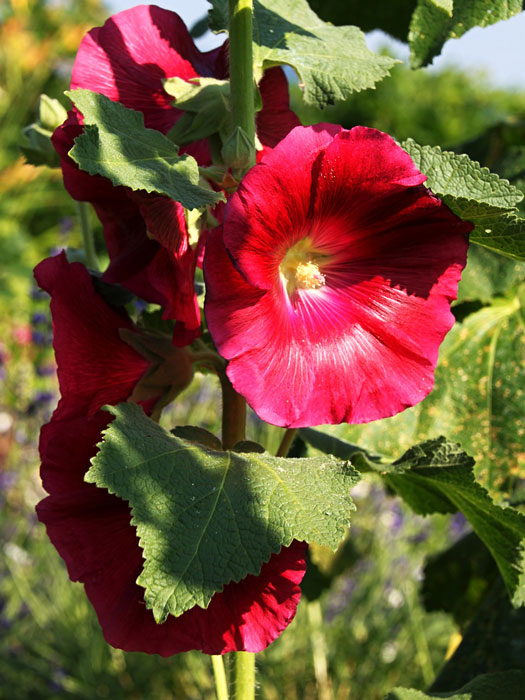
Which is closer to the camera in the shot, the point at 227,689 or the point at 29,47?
the point at 227,689

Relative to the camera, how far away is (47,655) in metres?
2.20

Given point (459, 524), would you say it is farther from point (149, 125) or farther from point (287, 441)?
point (149, 125)

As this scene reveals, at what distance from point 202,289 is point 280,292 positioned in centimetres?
10

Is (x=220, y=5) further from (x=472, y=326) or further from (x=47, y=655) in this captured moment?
(x=47, y=655)

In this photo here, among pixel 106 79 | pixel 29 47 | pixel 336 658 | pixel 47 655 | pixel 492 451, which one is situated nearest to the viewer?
pixel 106 79

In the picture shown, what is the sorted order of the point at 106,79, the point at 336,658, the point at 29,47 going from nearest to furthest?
the point at 106,79 < the point at 336,658 < the point at 29,47

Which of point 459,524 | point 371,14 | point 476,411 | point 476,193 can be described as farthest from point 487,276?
point 459,524

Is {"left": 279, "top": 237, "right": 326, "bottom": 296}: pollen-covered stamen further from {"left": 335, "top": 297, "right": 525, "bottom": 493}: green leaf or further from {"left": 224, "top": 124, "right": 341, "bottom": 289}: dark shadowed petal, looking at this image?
{"left": 335, "top": 297, "right": 525, "bottom": 493}: green leaf

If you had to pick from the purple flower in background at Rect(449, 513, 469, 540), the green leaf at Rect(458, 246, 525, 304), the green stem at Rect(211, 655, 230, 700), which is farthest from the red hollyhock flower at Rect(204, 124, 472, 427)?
the purple flower in background at Rect(449, 513, 469, 540)

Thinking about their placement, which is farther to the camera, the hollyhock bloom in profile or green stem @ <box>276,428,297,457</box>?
green stem @ <box>276,428,297,457</box>

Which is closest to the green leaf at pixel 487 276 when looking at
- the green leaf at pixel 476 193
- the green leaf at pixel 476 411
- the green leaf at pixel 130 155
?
the green leaf at pixel 476 411

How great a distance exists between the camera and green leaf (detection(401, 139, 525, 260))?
0.48 m

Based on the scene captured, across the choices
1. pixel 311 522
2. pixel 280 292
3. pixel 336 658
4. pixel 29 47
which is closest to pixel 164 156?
pixel 280 292

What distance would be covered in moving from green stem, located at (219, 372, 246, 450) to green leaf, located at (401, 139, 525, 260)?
0.21 meters
